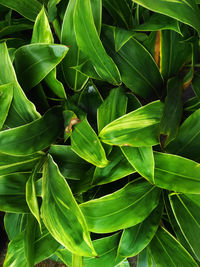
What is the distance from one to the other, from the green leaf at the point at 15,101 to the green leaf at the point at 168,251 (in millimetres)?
491

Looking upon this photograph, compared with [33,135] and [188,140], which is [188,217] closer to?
[188,140]

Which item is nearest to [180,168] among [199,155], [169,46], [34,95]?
[199,155]

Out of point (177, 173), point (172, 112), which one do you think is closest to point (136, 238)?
point (177, 173)

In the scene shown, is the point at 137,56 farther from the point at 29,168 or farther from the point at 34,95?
the point at 29,168

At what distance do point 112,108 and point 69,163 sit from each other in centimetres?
20

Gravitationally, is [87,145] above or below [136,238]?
above

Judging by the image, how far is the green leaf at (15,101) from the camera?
759mm

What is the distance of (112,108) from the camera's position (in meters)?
0.80

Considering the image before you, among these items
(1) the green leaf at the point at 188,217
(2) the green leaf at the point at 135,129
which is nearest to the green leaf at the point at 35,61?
(2) the green leaf at the point at 135,129

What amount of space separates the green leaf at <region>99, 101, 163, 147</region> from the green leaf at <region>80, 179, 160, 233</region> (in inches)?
5.8

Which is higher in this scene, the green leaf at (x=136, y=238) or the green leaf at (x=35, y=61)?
the green leaf at (x=35, y=61)

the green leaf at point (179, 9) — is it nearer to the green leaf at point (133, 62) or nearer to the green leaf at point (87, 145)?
the green leaf at point (133, 62)

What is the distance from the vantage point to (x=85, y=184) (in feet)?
2.71

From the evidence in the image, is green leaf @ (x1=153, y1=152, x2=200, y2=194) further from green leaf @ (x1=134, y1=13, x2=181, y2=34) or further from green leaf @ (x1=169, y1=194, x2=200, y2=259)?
green leaf @ (x1=134, y1=13, x2=181, y2=34)
